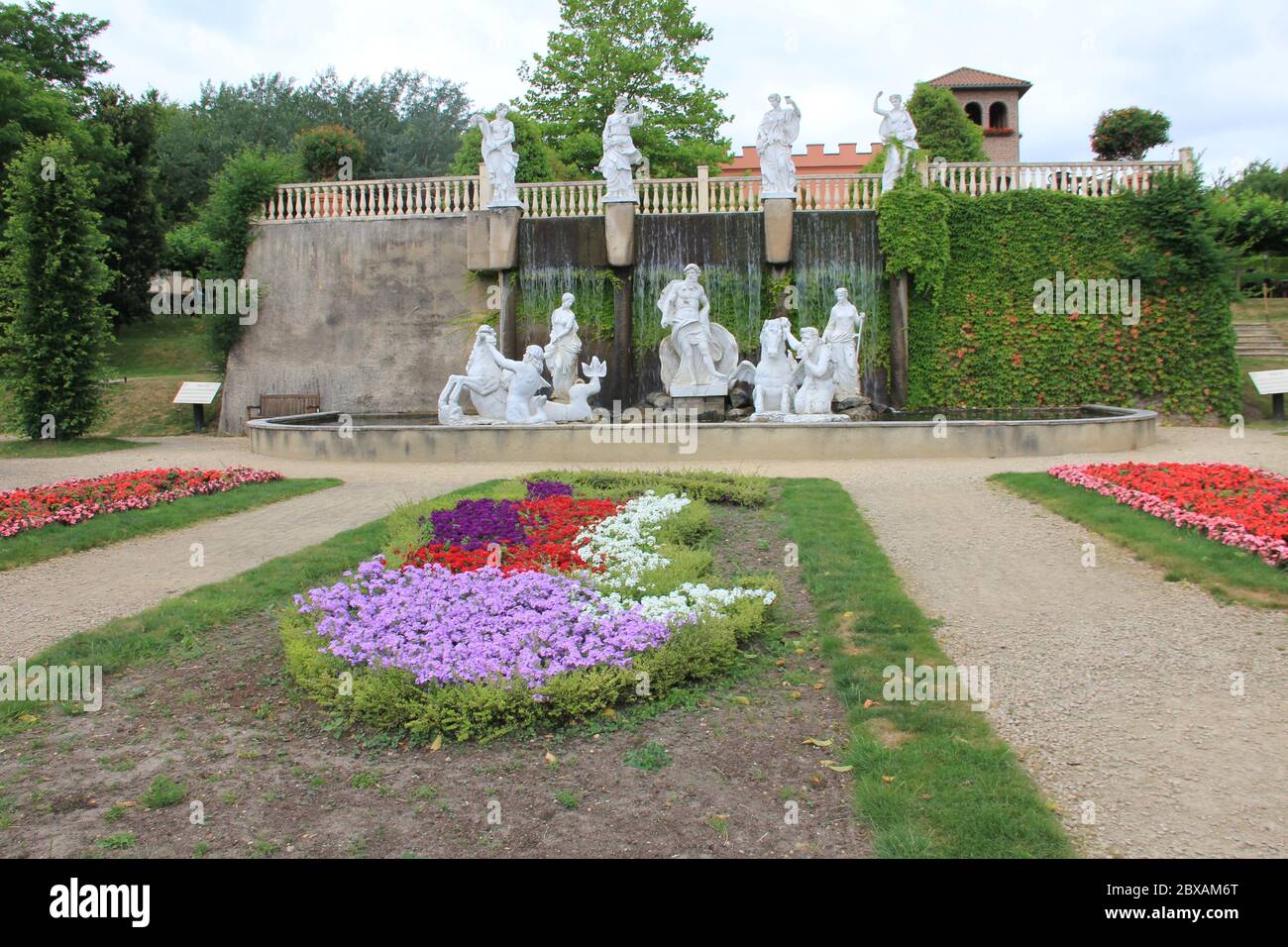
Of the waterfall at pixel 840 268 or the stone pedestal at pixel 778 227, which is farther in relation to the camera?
the waterfall at pixel 840 268

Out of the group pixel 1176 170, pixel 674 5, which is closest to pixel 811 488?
pixel 1176 170

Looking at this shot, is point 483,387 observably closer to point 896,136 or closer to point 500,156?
point 500,156

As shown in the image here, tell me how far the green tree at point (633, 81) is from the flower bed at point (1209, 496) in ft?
87.6

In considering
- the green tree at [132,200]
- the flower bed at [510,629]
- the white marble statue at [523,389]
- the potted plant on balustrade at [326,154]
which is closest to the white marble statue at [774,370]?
the white marble statue at [523,389]

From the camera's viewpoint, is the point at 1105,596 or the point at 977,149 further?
the point at 977,149

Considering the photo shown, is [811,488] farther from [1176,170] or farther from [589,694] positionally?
[1176,170]

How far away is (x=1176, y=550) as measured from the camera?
836 centimetres

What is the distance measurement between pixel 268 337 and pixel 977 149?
28.7 m

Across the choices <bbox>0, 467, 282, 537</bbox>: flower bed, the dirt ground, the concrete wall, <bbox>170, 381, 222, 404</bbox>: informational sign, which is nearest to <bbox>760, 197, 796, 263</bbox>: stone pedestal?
the concrete wall

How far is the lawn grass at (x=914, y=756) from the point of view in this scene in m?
3.70

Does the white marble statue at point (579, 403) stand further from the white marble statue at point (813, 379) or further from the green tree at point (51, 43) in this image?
the green tree at point (51, 43)

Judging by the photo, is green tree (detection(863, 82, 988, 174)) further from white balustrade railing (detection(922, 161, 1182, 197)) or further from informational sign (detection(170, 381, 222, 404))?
informational sign (detection(170, 381, 222, 404))

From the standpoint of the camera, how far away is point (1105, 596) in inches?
290

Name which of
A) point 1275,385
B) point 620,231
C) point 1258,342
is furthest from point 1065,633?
point 1258,342
